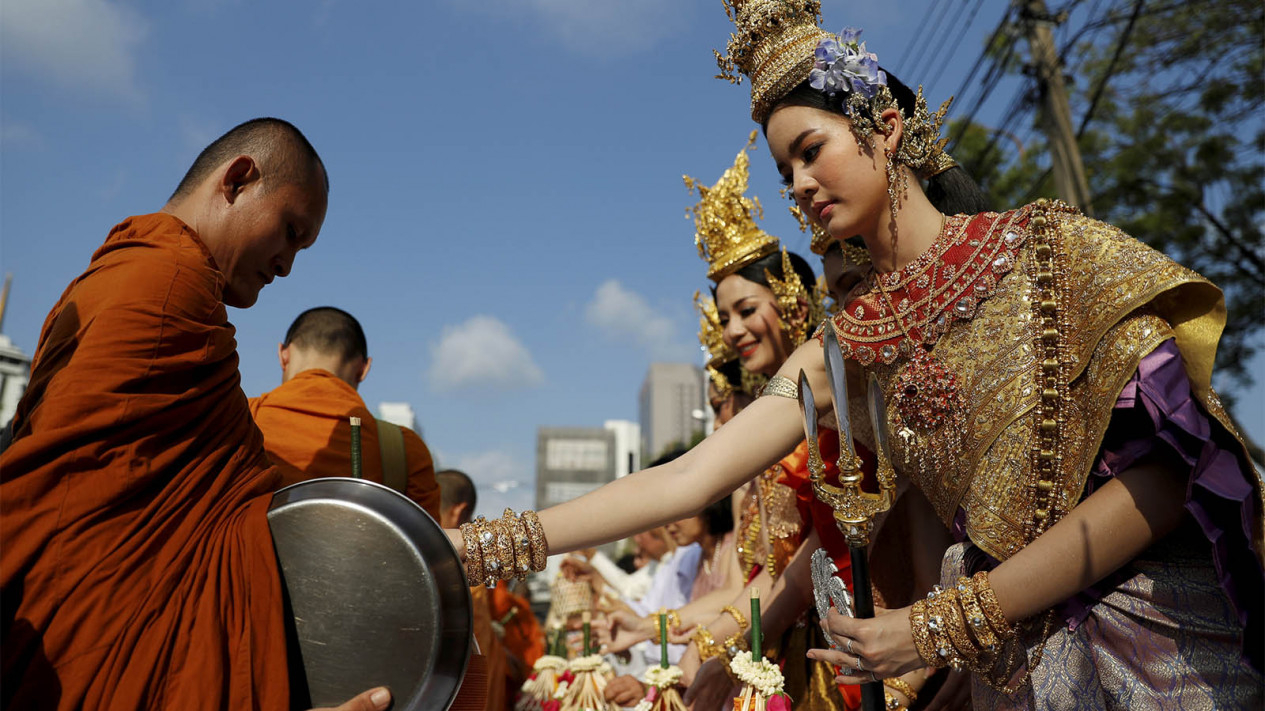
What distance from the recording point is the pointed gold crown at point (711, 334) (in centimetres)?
516

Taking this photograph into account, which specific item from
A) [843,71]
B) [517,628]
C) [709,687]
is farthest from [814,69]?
[517,628]

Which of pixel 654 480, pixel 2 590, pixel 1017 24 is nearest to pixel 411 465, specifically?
pixel 654 480

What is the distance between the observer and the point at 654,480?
2.69 metres

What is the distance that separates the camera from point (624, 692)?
385cm

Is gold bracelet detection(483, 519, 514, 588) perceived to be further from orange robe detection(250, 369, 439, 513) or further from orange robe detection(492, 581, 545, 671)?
orange robe detection(492, 581, 545, 671)

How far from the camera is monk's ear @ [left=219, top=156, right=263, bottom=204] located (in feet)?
8.14

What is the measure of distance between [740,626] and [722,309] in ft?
5.16

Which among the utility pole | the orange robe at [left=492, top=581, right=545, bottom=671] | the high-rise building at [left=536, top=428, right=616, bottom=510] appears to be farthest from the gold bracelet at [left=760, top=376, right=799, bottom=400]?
the high-rise building at [left=536, top=428, right=616, bottom=510]

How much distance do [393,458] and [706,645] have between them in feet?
4.27

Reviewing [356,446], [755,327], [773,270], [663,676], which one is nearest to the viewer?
[356,446]

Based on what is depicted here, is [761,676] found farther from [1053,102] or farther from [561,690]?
[1053,102]

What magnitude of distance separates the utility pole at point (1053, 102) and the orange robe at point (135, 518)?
27.2 ft

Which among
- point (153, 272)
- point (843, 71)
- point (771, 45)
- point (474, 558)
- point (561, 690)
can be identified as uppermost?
point (771, 45)

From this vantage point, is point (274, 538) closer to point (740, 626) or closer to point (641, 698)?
point (740, 626)
